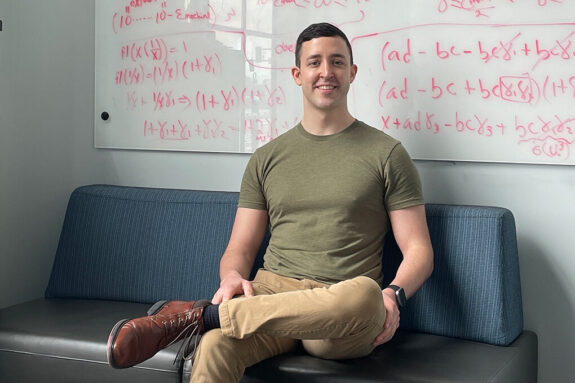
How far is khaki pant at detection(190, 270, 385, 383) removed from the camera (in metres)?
1.82

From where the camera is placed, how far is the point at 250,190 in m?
2.40

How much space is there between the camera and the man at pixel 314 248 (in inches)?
72.6

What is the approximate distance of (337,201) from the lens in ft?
7.24

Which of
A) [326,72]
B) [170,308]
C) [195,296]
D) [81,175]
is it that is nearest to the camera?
[170,308]

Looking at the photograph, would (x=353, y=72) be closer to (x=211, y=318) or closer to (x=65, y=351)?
(x=211, y=318)

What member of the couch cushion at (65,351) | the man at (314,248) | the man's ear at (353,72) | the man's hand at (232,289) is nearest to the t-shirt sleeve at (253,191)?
the man at (314,248)

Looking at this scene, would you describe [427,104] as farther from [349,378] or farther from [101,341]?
[101,341]

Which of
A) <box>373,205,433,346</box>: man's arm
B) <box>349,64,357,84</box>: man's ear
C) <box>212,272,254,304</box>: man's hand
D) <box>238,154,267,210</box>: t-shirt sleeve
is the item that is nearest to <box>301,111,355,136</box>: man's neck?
<box>349,64,357,84</box>: man's ear

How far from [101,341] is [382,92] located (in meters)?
1.21

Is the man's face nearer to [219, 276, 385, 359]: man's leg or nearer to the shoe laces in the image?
[219, 276, 385, 359]: man's leg

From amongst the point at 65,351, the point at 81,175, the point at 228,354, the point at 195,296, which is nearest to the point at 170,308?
the point at 228,354

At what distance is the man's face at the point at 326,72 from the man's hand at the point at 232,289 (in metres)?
0.59

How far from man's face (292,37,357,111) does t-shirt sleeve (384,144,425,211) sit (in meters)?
0.26

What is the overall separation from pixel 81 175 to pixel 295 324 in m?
1.55
